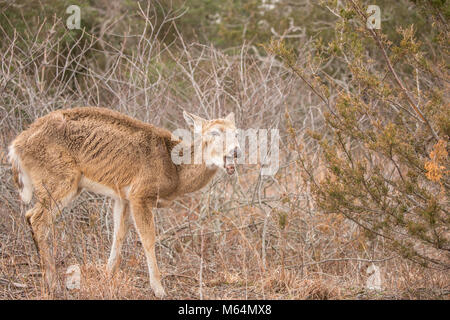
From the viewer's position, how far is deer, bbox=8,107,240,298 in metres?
6.34

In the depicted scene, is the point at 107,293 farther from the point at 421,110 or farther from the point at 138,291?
the point at 421,110

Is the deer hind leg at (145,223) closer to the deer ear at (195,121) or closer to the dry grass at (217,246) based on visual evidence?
the dry grass at (217,246)

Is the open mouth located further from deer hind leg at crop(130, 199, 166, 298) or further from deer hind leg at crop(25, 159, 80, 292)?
deer hind leg at crop(25, 159, 80, 292)

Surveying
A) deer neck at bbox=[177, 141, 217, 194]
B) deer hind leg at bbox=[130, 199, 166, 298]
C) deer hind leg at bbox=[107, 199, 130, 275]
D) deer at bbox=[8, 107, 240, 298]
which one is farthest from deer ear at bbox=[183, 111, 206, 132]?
deer hind leg at bbox=[107, 199, 130, 275]

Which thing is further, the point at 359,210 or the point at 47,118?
the point at 47,118

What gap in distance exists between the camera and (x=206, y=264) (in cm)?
757

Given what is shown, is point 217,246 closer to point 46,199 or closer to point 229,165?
point 229,165

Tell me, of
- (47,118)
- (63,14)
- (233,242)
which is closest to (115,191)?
(47,118)

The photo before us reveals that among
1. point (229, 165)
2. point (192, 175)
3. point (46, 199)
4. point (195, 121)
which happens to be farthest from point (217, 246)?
point (46, 199)

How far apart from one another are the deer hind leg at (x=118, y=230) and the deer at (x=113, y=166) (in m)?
0.01

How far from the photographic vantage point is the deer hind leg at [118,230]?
21.8ft

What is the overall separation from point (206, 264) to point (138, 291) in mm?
1522

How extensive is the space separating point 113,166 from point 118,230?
0.79m

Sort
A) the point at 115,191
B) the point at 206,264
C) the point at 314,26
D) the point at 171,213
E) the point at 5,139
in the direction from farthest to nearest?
the point at 314,26
the point at 171,213
the point at 5,139
the point at 206,264
the point at 115,191
